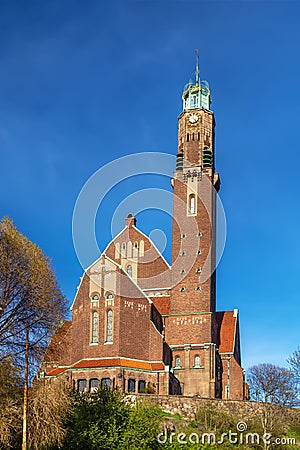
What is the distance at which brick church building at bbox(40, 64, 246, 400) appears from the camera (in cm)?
6019

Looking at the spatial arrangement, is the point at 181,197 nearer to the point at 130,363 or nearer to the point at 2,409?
the point at 130,363

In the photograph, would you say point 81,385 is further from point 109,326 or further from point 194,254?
point 194,254

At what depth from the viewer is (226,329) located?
74.2 meters

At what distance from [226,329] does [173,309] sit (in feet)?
27.2

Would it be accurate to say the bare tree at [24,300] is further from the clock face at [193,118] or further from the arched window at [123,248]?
the clock face at [193,118]

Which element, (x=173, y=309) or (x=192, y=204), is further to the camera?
(x=192, y=204)

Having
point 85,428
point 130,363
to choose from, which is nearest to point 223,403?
point 130,363

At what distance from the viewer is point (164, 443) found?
3944cm
